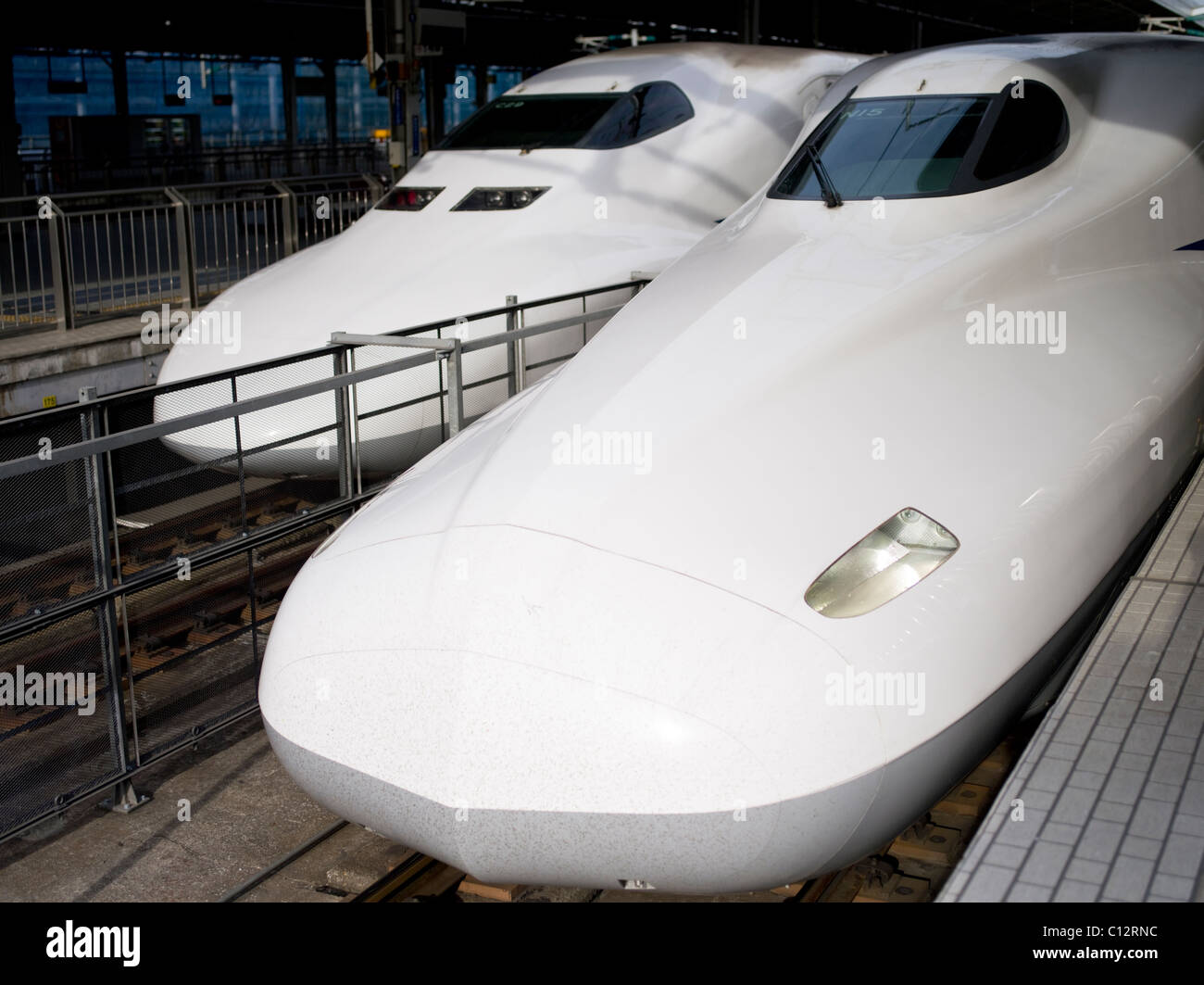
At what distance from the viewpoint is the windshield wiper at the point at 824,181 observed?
214 inches

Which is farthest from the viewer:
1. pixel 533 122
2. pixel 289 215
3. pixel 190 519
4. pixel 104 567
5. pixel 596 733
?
pixel 289 215

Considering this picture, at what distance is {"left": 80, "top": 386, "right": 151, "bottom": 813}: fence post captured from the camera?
4.99 m

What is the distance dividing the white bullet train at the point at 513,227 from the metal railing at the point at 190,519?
33 millimetres

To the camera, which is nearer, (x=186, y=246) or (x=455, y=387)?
(x=455, y=387)

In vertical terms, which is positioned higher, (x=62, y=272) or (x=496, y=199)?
(x=496, y=199)

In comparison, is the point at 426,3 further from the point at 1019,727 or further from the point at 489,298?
the point at 1019,727

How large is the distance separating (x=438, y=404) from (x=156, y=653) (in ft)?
6.86

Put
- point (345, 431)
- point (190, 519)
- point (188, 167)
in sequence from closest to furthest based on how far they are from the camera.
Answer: point (345, 431) → point (190, 519) → point (188, 167)

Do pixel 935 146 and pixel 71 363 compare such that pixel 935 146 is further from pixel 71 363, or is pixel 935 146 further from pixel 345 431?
pixel 71 363

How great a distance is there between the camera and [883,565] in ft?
12.4

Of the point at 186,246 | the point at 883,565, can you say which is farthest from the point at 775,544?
the point at 186,246

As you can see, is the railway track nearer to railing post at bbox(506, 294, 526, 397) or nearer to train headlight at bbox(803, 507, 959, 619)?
train headlight at bbox(803, 507, 959, 619)

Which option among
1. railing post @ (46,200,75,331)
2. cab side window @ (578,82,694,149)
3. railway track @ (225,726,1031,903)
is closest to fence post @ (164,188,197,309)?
railing post @ (46,200,75,331)

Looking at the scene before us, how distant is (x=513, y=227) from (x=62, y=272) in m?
4.39
